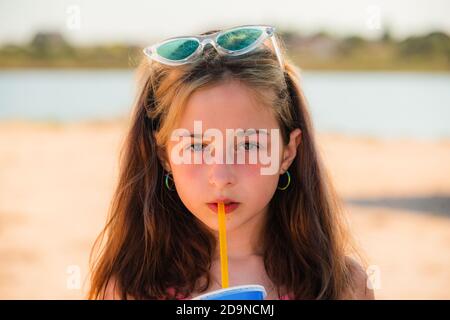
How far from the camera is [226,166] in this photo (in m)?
1.50

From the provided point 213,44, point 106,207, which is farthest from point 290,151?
point 106,207

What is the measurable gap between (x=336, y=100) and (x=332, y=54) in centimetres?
575

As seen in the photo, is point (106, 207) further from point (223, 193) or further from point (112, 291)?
point (223, 193)

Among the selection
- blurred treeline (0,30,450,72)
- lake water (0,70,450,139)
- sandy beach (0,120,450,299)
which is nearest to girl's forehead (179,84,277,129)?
sandy beach (0,120,450,299)

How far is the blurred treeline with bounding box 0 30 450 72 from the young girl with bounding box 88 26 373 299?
17817 mm

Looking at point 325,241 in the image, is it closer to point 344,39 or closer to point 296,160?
point 296,160

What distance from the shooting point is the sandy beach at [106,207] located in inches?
167

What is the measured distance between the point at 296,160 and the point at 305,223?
0.17 metres

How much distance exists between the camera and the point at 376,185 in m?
7.04

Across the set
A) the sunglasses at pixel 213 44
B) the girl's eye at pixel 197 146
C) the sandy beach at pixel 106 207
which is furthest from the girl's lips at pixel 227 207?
the sandy beach at pixel 106 207

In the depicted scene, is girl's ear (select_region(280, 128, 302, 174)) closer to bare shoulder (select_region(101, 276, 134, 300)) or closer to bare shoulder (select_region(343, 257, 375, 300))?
bare shoulder (select_region(343, 257, 375, 300))

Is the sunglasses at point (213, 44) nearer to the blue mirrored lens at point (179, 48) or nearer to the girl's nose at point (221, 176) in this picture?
the blue mirrored lens at point (179, 48)

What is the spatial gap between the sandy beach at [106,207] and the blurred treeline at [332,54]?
10750 mm
